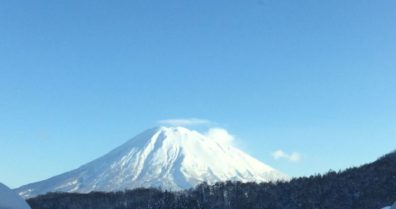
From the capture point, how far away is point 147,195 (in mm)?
155500

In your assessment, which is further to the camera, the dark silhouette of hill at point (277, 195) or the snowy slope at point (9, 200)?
the dark silhouette of hill at point (277, 195)

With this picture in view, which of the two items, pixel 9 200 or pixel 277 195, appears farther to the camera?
pixel 277 195

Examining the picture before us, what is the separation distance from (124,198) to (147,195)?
726 centimetres

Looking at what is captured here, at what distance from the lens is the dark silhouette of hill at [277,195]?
116169 mm

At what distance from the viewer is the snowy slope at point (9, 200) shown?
45406 millimetres

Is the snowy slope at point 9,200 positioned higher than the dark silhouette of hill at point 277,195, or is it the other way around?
the dark silhouette of hill at point 277,195

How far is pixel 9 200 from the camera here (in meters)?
46.3

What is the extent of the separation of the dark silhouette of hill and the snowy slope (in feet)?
242

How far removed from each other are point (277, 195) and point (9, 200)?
93.4m

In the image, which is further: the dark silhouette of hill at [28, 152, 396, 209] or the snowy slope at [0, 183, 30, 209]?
the dark silhouette of hill at [28, 152, 396, 209]

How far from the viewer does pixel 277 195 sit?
5246 inches

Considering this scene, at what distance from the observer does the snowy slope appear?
45.4 meters

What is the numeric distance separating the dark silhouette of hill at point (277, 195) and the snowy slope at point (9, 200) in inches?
2909

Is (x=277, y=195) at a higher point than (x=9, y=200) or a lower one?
higher
